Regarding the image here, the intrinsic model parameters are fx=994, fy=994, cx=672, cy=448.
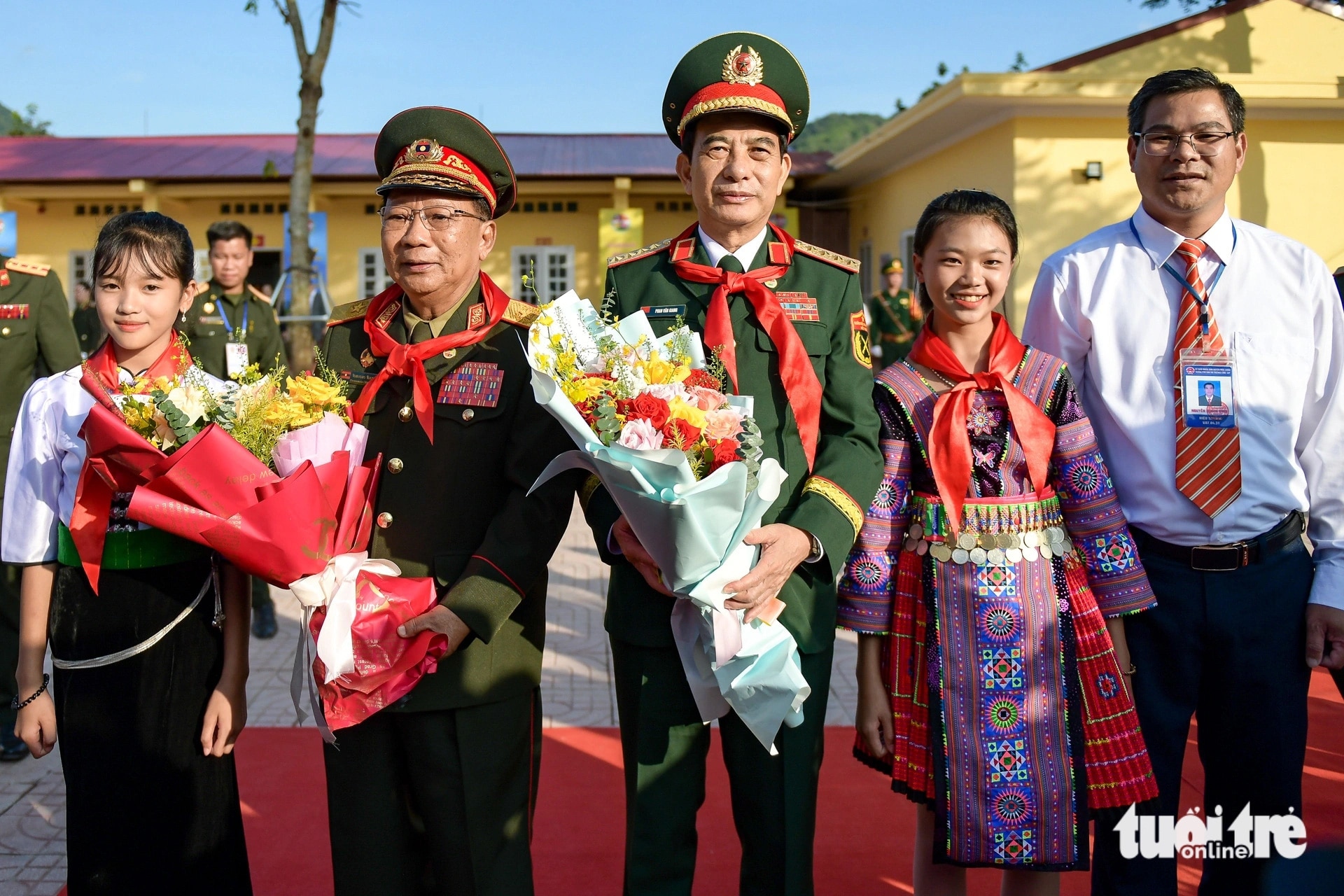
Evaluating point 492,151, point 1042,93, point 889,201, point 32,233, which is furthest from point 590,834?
point 32,233

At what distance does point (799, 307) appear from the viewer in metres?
2.21

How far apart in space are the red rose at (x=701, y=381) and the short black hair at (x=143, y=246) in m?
1.18

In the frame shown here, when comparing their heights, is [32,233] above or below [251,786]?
above

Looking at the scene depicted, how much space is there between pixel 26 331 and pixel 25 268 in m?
0.27

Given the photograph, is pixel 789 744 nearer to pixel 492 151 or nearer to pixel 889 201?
pixel 492 151

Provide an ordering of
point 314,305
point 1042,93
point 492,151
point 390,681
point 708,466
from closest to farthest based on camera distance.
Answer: point 708,466
point 390,681
point 492,151
point 1042,93
point 314,305

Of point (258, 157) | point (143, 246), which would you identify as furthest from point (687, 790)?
point (258, 157)

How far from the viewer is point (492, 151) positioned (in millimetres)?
2285

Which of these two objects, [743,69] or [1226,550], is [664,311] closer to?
[743,69]

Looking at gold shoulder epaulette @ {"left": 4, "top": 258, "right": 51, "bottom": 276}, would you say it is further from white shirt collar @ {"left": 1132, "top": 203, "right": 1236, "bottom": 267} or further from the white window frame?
the white window frame

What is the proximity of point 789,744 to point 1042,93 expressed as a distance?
9377 millimetres

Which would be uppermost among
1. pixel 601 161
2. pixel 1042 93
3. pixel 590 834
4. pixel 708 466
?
pixel 601 161

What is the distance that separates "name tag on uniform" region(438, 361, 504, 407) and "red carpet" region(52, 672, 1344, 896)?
4.94 feet

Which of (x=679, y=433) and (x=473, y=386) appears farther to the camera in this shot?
(x=473, y=386)
